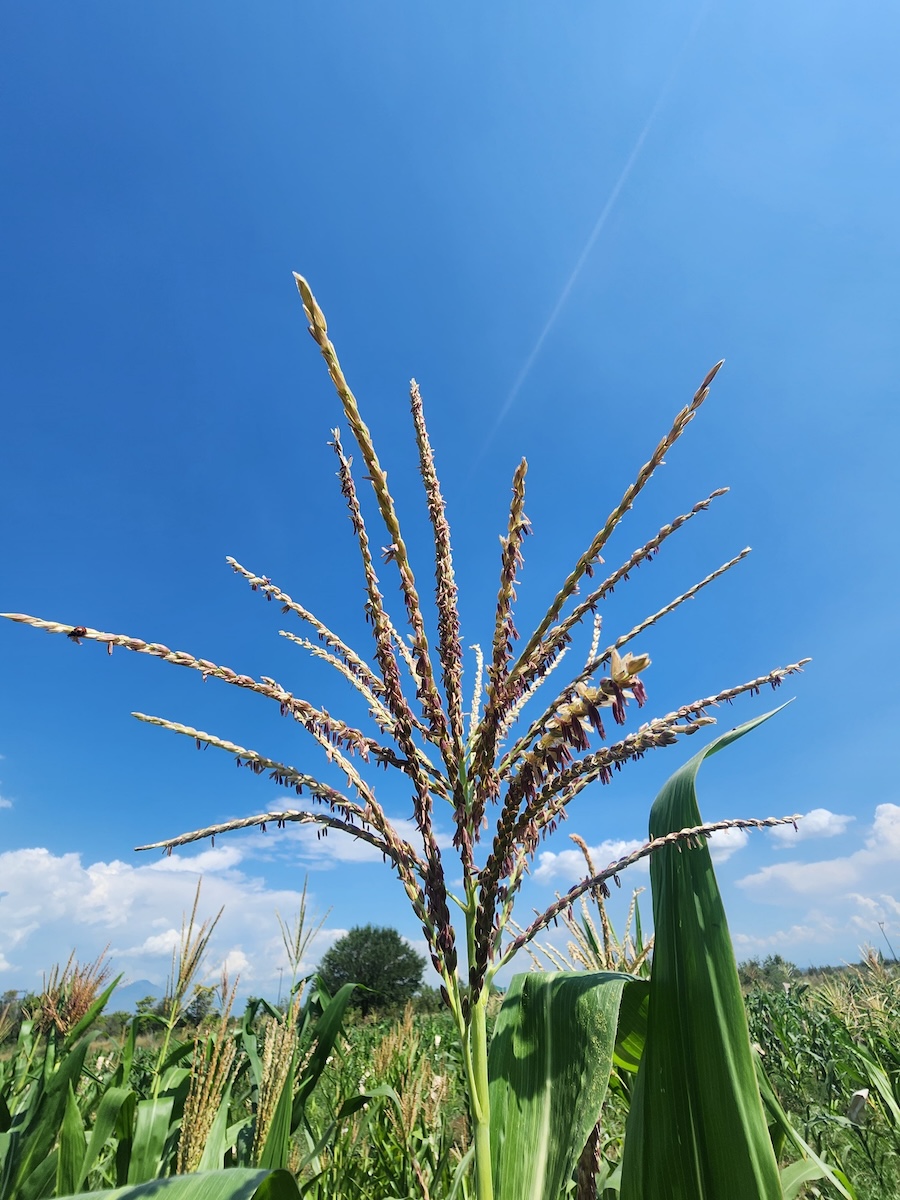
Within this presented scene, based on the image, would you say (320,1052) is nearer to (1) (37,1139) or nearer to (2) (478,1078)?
(1) (37,1139)

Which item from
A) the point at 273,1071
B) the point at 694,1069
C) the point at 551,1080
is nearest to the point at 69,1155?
the point at 273,1071

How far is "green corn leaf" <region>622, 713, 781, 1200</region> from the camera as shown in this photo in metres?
1.12

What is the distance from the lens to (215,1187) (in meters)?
1.10

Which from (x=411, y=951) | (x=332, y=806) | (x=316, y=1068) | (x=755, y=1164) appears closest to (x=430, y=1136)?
(x=316, y=1068)

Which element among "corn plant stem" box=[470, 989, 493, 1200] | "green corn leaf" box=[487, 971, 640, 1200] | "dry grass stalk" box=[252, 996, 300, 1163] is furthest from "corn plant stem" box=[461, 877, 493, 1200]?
"dry grass stalk" box=[252, 996, 300, 1163]

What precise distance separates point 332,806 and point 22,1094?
18.9 feet

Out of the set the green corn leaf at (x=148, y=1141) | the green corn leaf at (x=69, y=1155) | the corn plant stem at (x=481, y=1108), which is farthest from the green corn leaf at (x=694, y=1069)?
the green corn leaf at (x=69, y=1155)

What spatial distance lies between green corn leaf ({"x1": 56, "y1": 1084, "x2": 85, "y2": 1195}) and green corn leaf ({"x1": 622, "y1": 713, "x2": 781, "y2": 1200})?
97.6 inches

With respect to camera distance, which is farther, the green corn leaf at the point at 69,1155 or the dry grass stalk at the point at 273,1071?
the green corn leaf at the point at 69,1155

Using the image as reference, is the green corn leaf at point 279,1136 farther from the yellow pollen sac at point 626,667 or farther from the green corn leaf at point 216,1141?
the yellow pollen sac at point 626,667

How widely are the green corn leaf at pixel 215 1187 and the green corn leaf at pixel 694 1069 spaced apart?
2.33 ft

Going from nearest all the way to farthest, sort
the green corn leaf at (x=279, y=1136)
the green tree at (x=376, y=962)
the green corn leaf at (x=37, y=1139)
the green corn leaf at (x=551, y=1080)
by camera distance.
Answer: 1. the green corn leaf at (x=551, y=1080)
2. the green corn leaf at (x=279, y=1136)
3. the green corn leaf at (x=37, y=1139)
4. the green tree at (x=376, y=962)

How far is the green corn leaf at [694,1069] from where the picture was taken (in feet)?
3.66

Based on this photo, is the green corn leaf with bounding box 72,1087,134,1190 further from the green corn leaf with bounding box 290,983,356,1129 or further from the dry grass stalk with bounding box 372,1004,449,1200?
the dry grass stalk with bounding box 372,1004,449,1200
